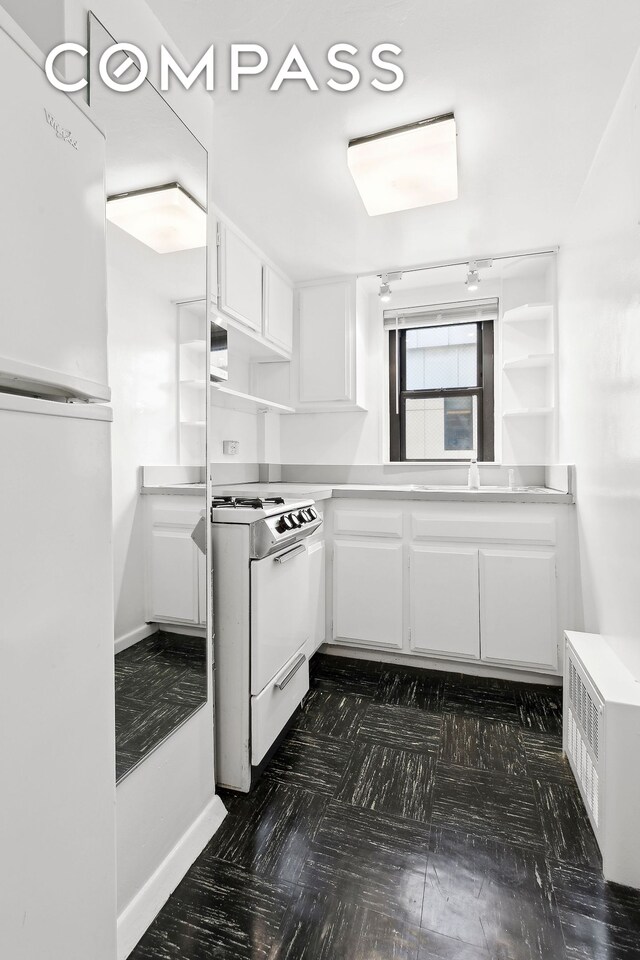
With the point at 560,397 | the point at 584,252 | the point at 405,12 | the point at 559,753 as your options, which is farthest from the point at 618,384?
the point at 559,753

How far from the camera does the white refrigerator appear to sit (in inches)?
21.9

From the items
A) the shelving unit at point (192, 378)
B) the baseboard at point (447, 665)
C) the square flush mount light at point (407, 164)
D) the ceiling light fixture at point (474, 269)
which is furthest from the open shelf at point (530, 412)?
the shelving unit at point (192, 378)

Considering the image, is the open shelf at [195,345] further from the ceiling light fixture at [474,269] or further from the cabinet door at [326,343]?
the ceiling light fixture at [474,269]

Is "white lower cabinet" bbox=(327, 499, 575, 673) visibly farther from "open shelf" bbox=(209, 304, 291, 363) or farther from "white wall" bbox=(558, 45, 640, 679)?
"open shelf" bbox=(209, 304, 291, 363)

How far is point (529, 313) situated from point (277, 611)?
2322 millimetres

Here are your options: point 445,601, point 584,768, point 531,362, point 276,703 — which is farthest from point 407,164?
point 584,768

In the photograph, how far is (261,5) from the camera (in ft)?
4.34

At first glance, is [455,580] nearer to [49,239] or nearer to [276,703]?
[276,703]

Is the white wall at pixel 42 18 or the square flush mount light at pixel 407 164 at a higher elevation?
the square flush mount light at pixel 407 164

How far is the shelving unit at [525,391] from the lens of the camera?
2963 millimetres

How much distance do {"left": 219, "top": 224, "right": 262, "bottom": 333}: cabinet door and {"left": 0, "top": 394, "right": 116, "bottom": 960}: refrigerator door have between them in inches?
70.8

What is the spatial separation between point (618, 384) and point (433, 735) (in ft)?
5.21

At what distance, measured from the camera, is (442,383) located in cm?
332

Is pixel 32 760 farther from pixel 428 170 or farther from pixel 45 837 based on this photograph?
pixel 428 170
